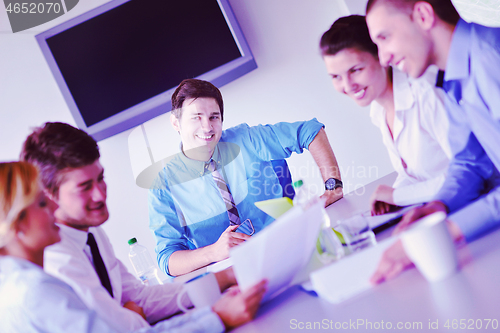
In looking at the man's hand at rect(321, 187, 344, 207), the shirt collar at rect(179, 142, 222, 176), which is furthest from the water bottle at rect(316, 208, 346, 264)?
the shirt collar at rect(179, 142, 222, 176)

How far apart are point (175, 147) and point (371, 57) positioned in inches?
43.0

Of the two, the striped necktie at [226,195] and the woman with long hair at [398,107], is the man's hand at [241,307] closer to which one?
the woman with long hair at [398,107]

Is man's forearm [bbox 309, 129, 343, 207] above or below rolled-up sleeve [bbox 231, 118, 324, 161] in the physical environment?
below

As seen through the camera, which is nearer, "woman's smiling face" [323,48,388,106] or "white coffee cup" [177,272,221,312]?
"white coffee cup" [177,272,221,312]

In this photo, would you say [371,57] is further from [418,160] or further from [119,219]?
[119,219]

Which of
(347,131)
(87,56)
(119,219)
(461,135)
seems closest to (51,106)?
(87,56)

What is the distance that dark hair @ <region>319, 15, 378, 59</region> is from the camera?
1.05 m

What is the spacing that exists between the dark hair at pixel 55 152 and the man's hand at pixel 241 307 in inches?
16.8

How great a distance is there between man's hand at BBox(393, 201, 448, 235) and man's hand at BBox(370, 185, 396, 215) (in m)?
0.22

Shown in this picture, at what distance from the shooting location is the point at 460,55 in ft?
2.62

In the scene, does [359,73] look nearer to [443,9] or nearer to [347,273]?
[443,9]

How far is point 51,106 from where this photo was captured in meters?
1.92

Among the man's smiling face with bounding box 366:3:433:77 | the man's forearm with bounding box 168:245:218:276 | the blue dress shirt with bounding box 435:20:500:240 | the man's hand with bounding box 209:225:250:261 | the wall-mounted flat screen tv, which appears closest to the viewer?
the blue dress shirt with bounding box 435:20:500:240

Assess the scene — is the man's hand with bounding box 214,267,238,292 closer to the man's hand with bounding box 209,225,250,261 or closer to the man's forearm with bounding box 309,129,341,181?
the man's hand with bounding box 209,225,250,261
